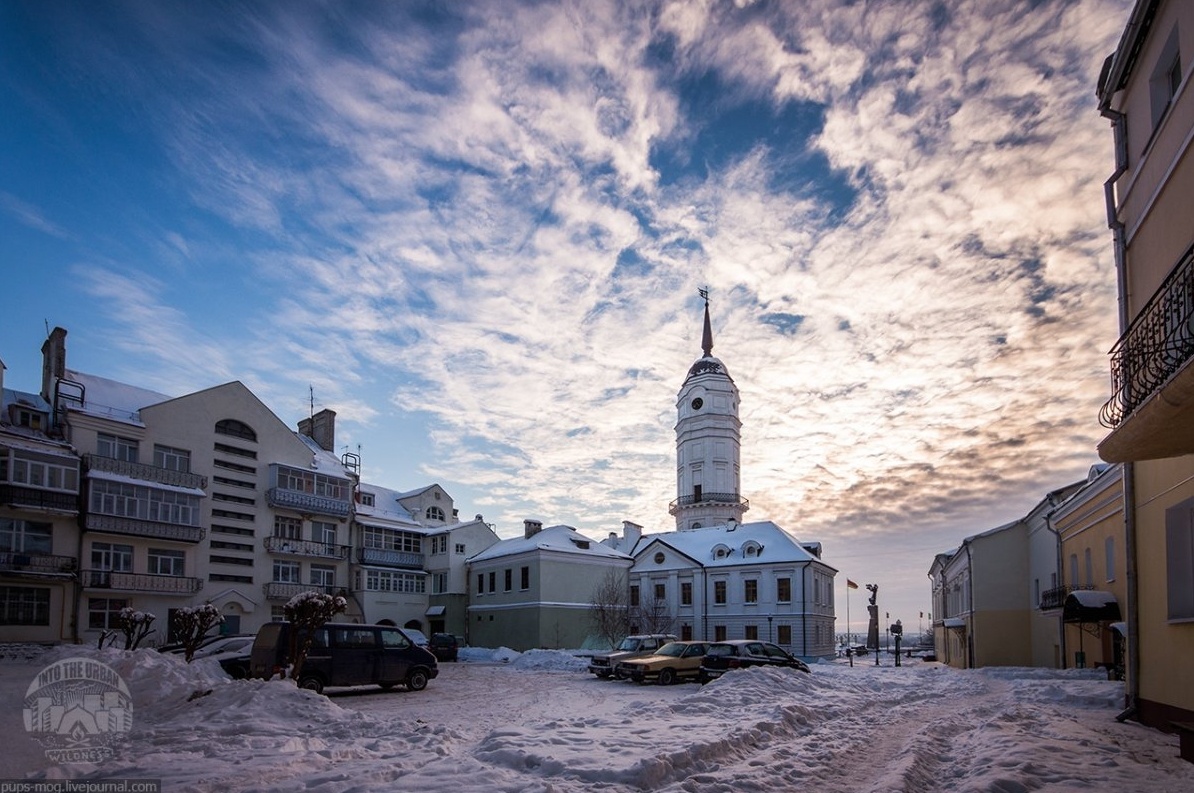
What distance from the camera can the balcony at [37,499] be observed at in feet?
106

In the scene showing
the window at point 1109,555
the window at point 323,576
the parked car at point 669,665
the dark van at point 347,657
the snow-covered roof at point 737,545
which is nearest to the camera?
the dark van at point 347,657

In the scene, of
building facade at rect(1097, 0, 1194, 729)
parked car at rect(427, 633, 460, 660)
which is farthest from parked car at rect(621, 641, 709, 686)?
building facade at rect(1097, 0, 1194, 729)

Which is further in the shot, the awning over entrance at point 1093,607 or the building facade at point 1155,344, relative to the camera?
the awning over entrance at point 1093,607

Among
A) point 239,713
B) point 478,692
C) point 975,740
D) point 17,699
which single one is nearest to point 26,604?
point 17,699

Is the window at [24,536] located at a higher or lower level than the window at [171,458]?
lower

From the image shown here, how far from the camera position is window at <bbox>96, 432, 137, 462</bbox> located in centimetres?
3703

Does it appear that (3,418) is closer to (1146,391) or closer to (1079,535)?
(1146,391)

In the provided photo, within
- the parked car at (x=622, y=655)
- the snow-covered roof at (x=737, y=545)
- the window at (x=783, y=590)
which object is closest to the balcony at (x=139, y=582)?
the parked car at (x=622, y=655)

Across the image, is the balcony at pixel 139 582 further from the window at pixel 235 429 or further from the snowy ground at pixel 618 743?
the snowy ground at pixel 618 743

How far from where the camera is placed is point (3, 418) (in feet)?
114

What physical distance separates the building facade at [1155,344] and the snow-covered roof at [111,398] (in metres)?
40.0

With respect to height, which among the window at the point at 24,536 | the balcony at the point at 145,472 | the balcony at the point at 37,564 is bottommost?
the balcony at the point at 37,564

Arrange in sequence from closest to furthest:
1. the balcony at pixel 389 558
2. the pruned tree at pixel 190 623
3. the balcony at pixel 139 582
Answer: the pruned tree at pixel 190 623, the balcony at pixel 139 582, the balcony at pixel 389 558

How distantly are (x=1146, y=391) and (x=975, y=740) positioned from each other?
6.94 meters
